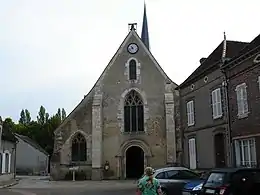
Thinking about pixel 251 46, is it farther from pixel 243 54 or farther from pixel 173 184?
pixel 173 184

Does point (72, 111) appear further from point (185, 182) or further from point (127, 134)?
point (185, 182)

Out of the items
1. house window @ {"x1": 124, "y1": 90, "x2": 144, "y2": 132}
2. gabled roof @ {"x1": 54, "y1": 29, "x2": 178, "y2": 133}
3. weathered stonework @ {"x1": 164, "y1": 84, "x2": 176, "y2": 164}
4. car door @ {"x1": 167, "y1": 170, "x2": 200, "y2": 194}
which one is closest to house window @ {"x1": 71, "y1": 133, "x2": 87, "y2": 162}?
gabled roof @ {"x1": 54, "y1": 29, "x2": 178, "y2": 133}

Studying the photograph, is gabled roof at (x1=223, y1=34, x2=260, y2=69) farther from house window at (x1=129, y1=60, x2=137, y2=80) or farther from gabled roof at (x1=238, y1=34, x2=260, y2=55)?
house window at (x1=129, y1=60, x2=137, y2=80)

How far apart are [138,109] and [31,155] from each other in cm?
2388

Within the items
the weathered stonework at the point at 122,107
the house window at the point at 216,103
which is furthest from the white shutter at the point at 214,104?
the weathered stonework at the point at 122,107

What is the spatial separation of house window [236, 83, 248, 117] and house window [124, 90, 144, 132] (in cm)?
1606

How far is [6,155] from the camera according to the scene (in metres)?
39.3

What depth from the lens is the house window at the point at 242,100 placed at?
2178 cm

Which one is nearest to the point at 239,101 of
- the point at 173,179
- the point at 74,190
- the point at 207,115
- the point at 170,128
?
the point at 207,115

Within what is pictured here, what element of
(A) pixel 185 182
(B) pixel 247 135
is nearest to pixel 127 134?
(B) pixel 247 135

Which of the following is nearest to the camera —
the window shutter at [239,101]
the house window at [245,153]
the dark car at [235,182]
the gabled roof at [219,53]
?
the dark car at [235,182]

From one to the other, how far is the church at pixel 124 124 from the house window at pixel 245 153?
42.7 feet

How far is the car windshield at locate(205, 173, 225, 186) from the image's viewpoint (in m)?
12.6

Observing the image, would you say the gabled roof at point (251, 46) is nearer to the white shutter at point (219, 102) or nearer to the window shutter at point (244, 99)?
the window shutter at point (244, 99)
